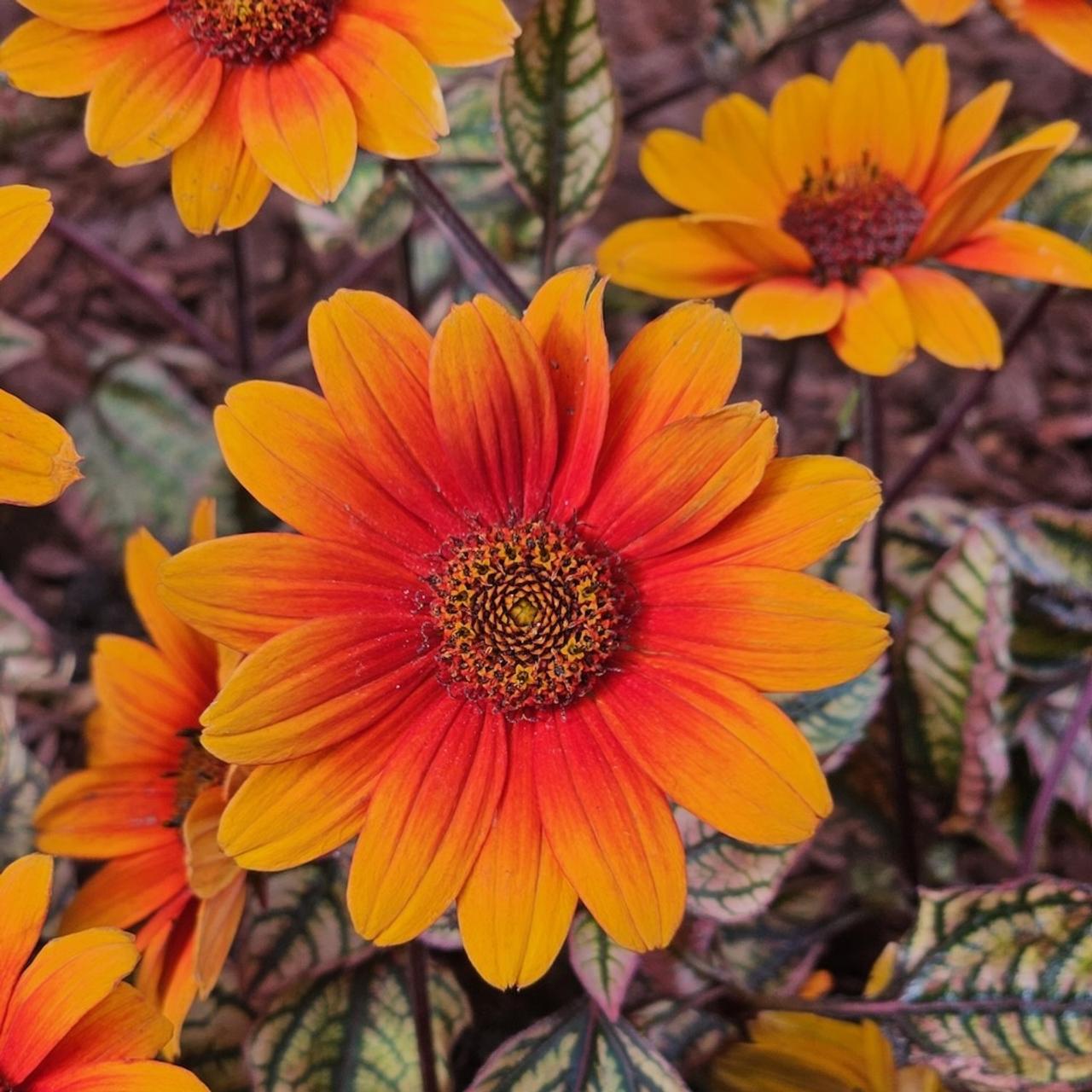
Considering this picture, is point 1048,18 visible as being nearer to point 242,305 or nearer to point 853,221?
point 853,221

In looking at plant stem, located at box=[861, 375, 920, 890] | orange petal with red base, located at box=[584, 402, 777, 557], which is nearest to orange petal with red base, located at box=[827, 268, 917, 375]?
plant stem, located at box=[861, 375, 920, 890]

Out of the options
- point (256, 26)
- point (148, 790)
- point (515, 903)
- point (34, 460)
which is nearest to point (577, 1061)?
point (515, 903)

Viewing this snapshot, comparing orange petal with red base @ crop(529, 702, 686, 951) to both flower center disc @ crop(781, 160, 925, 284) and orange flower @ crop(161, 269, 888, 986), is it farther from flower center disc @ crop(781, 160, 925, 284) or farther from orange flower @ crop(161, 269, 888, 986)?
flower center disc @ crop(781, 160, 925, 284)

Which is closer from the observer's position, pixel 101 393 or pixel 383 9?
pixel 383 9

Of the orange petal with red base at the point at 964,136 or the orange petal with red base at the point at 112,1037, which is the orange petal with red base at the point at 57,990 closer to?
the orange petal with red base at the point at 112,1037

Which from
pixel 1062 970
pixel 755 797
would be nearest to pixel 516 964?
pixel 755 797

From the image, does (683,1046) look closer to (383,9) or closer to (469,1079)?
(469,1079)
